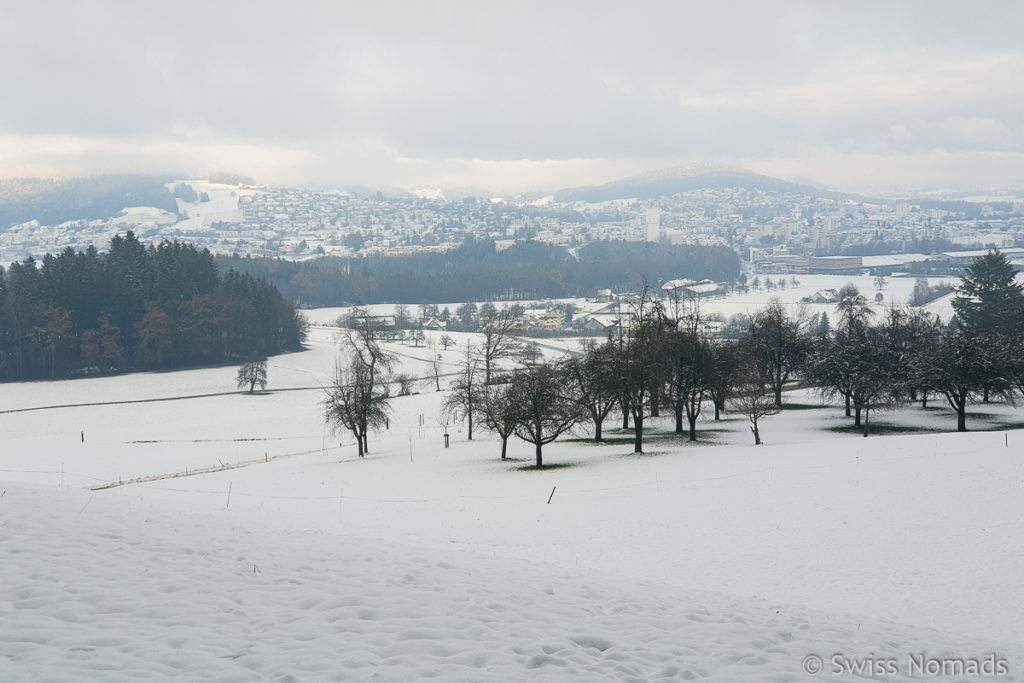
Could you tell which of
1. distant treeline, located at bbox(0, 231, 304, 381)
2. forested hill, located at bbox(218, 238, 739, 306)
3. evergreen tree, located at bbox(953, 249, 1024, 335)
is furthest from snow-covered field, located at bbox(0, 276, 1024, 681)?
forested hill, located at bbox(218, 238, 739, 306)

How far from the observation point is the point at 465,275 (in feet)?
523

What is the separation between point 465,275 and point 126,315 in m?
91.2

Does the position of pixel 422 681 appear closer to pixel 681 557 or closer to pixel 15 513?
pixel 15 513

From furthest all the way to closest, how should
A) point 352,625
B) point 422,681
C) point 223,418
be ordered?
point 223,418 → point 352,625 → point 422,681

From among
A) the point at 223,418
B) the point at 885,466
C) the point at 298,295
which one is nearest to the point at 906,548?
the point at 885,466

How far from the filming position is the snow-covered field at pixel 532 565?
6906 mm

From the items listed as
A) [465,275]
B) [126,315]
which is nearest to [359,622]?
[126,315]

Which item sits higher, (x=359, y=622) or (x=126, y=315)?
(x=126, y=315)

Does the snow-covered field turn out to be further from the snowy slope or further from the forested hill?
the forested hill

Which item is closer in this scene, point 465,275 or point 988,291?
point 988,291

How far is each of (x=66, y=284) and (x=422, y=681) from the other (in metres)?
79.8

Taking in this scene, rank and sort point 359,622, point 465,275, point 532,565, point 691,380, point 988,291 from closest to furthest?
point 359,622
point 532,565
point 691,380
point 988,291
point 465,275

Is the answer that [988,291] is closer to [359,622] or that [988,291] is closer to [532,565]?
[532,565]

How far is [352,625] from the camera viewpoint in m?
7.54
